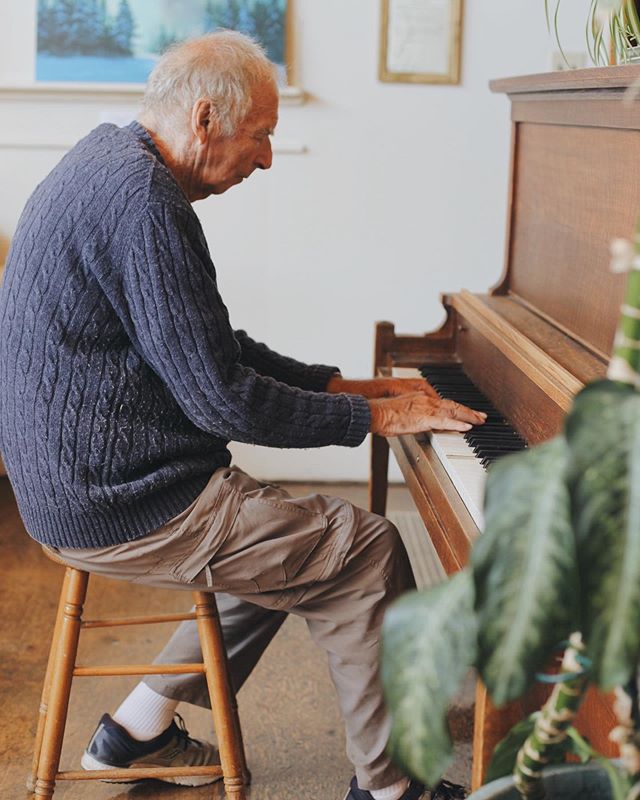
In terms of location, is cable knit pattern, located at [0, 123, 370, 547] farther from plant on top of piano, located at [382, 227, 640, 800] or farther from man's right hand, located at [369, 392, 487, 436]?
plant on top of piano, located at [382, 227, 640, 800]

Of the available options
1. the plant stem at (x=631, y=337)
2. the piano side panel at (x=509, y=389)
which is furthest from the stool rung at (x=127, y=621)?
the plant stem at (x=631, y=337)

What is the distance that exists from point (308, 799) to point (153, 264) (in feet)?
3.69

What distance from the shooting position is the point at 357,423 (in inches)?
76.3

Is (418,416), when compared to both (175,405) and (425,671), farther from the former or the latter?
(425,671)

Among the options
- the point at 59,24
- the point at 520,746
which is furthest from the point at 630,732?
the point at 59,24

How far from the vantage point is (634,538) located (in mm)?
787

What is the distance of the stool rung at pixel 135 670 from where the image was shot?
198 cm

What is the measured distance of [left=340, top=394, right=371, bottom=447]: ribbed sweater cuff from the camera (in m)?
1.93

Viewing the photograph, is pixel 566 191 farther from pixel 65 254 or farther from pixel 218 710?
pixel 218 710

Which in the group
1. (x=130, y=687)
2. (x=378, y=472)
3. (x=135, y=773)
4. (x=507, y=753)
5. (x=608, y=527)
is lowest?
(x=130, y=687)

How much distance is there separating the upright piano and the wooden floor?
0.66m

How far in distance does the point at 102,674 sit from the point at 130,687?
641 mm

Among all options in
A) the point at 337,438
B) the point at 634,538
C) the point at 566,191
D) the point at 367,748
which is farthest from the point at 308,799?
the point at 634,538

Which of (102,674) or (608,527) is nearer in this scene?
(608,527)
